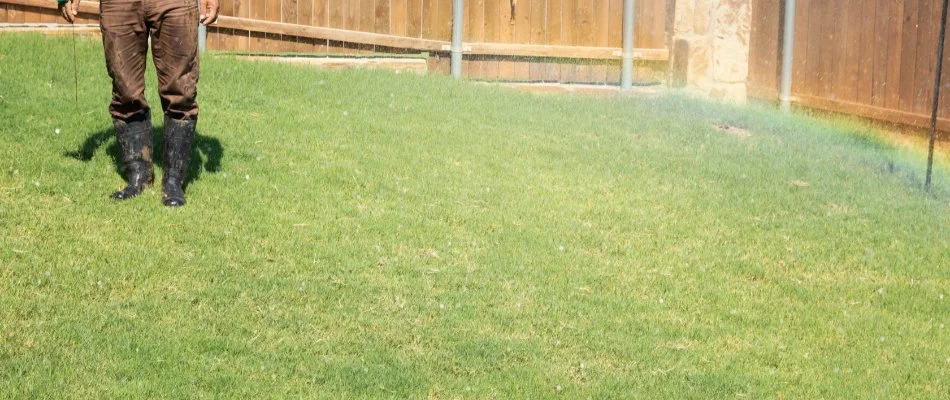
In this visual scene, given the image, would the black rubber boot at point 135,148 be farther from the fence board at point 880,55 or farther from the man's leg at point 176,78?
the fence board at point 880,55

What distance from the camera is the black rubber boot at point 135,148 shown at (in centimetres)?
781

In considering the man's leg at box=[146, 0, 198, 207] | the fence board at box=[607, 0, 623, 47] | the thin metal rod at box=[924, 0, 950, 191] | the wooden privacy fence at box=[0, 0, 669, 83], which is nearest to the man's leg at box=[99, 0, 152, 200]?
the man's leg at box=[146, 0, 198, 207]

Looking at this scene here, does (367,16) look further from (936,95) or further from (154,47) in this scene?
(936,95)

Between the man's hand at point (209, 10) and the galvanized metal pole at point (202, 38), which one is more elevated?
the man's hand at point (209, 10)

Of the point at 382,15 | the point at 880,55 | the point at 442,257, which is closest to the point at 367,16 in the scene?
the point at 382,15

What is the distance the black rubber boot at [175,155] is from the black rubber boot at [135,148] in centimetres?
15

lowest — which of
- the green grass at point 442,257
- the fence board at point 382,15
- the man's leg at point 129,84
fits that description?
the green grass at point 442,257

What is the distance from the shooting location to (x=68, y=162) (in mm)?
8250

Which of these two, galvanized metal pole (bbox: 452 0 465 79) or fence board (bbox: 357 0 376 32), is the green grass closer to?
galvanized metal pole (bbox: 452 0 465 79)

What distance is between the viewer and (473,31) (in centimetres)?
1362

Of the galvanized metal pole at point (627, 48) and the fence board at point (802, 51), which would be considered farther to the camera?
the galvanized metal pole at point (627, 48)

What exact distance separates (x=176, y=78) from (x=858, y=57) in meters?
7.46

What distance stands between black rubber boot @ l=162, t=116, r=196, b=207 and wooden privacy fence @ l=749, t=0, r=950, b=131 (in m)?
6.67

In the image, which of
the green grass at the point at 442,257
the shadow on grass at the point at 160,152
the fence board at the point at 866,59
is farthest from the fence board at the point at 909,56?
the shadow on grass at the point at 160,152
